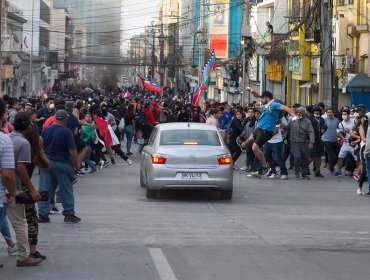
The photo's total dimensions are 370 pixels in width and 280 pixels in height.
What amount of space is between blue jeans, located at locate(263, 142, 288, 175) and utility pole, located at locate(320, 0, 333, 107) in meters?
7.57

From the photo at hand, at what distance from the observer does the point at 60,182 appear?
13961 millimetres

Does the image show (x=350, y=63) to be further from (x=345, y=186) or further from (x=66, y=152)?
(x=66, y=152)

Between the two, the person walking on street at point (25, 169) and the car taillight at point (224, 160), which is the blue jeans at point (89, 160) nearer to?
the car taillight at point (224, 160)

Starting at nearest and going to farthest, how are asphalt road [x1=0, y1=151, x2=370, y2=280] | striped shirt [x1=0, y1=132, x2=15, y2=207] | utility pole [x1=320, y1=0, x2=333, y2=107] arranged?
1. striped shirt [x1=0, y1=132, x2=15, y2=207]
2. asphalt road [x1=0, y1=151, x2=370, y2=280]
3. utility pole [x1=320, y1=0, x2=333, y2=107]

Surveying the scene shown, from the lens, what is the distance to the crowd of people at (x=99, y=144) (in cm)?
1031

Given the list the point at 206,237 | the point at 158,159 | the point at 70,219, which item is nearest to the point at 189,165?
the point at 158,159

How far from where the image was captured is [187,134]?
18109 mm

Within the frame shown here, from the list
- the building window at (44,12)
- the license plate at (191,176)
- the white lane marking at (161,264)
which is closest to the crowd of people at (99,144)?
the white lane marking at (161,264)

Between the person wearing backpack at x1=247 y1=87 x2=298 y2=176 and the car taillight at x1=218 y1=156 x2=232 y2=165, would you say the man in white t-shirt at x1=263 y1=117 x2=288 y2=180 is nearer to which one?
the person wearing backpack at x1=247 y1=87 x2=298 y2=176

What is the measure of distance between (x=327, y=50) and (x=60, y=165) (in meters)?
17.8

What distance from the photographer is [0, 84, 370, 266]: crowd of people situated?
406 inches

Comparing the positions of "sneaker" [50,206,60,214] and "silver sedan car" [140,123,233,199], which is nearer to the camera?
"sneaker" [50,206,60,214]

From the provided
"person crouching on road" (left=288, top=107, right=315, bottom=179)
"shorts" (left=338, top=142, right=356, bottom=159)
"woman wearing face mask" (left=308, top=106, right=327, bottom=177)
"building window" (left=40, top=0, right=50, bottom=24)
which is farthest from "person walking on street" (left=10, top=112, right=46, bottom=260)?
"building window" (left=40, top=0, right=50, bottom=24)

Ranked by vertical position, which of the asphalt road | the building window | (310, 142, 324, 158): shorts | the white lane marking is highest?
the building window
